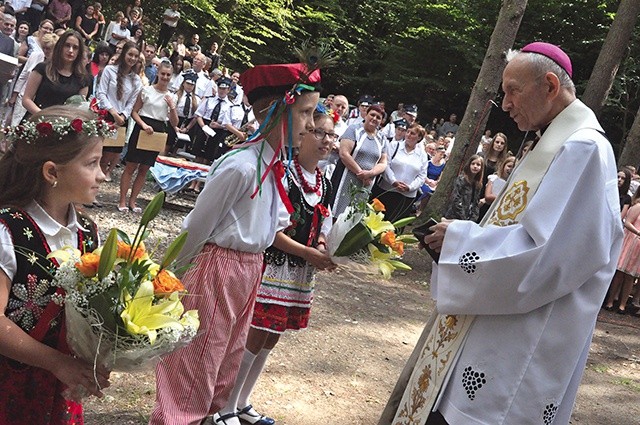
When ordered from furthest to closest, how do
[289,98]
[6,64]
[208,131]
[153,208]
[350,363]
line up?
[208,131], [350,363], [6,64], [289,98], [153,208]

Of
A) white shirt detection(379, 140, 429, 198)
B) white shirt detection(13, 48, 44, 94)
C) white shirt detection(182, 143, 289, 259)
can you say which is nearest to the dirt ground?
white shirt detection(182, 143, 289, 259)

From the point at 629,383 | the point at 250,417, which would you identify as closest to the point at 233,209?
the point at 250,417

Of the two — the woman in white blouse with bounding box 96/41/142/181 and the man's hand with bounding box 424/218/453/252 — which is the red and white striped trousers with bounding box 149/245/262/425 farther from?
the woman in white blouse with bounding box 96/41/142/181

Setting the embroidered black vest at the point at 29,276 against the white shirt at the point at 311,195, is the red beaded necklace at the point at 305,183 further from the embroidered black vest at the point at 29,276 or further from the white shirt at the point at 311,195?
the embroidered black vest at the point at 29,276

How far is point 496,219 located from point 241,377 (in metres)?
2.09

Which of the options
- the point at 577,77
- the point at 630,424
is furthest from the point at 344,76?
the point at 630,424

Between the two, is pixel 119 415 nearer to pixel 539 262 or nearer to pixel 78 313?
pixel 78 313

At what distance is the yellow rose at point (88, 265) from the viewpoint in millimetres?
2383

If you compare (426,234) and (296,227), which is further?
(296,227)

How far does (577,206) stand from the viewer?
A: 304cm

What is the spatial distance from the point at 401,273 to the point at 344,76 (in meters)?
19.3

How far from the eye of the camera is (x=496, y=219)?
342cm

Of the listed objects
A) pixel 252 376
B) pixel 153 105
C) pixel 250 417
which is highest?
pixel 153 105

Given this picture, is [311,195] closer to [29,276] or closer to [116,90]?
[29,276]
